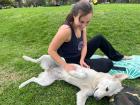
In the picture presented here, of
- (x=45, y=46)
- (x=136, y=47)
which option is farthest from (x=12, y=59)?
(x=136, y=47)

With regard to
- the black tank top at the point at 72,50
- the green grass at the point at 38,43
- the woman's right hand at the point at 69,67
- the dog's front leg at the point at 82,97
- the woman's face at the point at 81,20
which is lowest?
the green grass at the point at 38,43

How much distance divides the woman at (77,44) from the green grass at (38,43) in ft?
1.06

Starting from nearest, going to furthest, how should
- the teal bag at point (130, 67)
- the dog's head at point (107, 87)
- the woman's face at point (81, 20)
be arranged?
the dog's head at point (107, 87) → the woman's face at point (81, 20) → the teal bag at point (130, 67)

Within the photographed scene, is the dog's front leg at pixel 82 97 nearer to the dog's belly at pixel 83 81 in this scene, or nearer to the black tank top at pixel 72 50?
the dog's belly at pixel 83 81

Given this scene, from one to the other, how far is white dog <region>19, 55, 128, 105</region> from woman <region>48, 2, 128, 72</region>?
130 millimetres

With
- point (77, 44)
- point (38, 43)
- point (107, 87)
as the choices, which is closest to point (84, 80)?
point (107, 87)

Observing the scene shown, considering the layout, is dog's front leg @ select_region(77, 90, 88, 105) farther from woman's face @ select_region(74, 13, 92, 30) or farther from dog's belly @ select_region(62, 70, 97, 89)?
woman's face @ select_region(74, 13, 92, 30)

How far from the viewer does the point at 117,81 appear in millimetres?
→ 3682

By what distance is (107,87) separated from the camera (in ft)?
11.8

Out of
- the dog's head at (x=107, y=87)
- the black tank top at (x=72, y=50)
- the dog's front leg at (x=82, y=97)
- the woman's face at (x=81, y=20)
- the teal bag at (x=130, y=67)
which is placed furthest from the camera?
the teal bag at (x=130, y=67)

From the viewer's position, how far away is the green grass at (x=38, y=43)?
13.3 ft

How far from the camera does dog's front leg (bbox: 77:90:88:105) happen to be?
12.1 feet

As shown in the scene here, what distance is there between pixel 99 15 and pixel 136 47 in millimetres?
2195

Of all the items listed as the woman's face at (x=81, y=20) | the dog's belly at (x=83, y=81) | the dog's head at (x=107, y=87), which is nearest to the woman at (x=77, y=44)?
the woman's face at (x=81, y=20)
